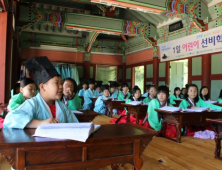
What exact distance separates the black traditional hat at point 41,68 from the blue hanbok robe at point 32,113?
0.13 m

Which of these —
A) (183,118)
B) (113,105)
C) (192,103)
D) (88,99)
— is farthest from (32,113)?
(88,99)

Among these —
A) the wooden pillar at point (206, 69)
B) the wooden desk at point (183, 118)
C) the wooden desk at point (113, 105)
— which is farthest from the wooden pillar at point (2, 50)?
the wooden pillar at point (206, 69)

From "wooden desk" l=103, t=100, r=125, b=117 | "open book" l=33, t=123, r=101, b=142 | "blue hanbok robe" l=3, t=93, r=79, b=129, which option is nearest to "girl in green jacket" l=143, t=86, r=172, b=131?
"wooden desk" l=103, t=100, r=125, b=117

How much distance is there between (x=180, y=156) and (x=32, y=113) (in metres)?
2.36

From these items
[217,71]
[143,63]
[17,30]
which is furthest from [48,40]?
[217,71]

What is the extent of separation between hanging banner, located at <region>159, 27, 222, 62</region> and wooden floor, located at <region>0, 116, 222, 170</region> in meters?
3.50

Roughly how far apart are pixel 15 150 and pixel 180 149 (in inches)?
114

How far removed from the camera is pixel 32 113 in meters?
1.42

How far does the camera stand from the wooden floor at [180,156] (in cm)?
262

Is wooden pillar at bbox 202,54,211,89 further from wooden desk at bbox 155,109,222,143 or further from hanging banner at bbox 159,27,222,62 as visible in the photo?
wooden desk at bbox 155,109,222,143

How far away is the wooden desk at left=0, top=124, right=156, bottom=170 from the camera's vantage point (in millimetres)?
1103

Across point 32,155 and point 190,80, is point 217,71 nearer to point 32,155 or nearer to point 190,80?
point 190,80

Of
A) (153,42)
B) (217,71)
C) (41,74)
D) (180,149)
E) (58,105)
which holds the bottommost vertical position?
(180,149)

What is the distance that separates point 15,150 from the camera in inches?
43.3
